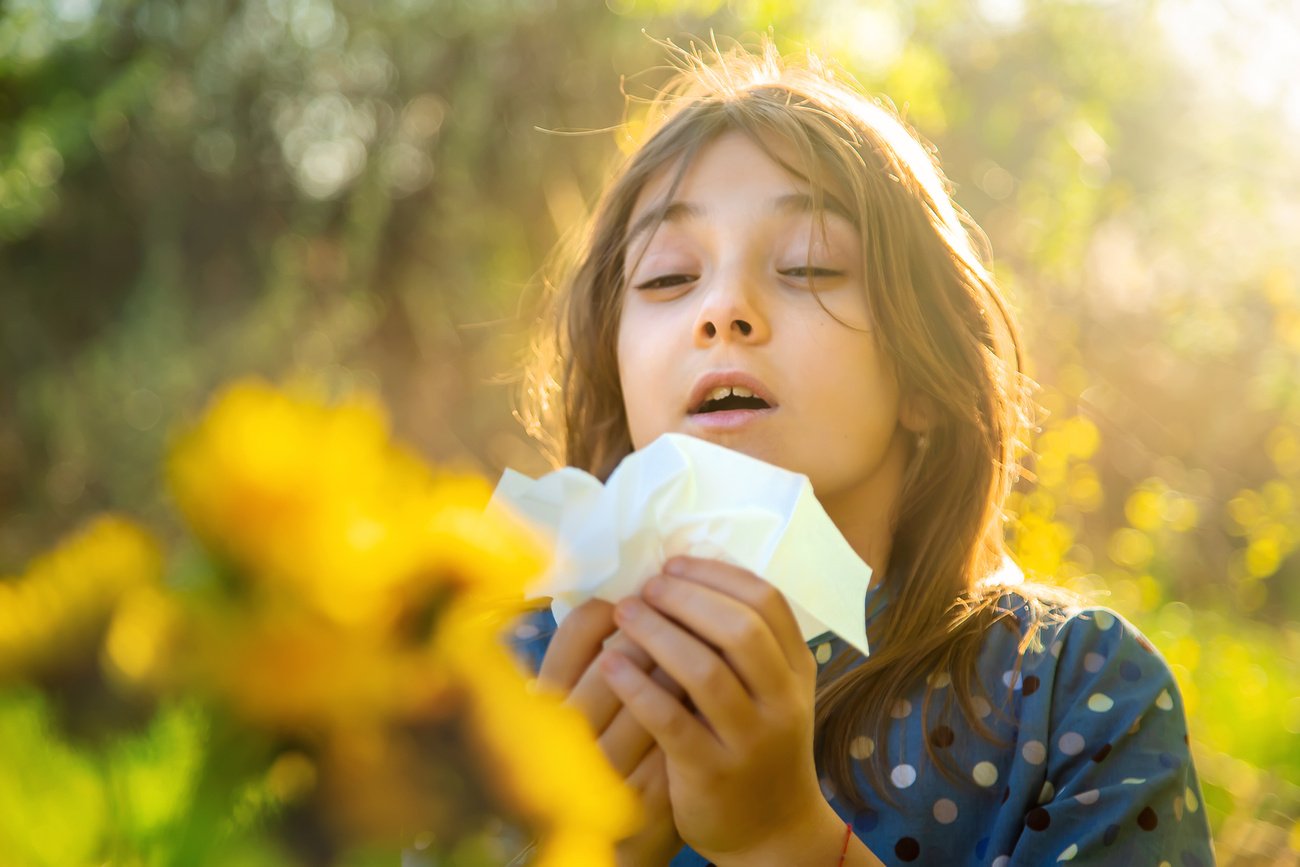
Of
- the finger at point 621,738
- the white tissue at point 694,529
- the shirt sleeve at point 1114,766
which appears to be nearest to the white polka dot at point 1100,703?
the shirt sleeve at point 1114,766

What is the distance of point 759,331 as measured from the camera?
1255 millimetres

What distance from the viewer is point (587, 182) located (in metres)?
4.06

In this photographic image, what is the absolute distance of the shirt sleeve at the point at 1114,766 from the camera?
1.12 meters

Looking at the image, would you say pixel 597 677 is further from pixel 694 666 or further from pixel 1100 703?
pixel 1100 703

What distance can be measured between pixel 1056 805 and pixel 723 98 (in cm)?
101

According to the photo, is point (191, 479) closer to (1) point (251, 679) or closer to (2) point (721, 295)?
(1) point (251, 679)

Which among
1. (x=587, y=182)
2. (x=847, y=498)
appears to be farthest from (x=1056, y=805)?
(x=587, y=182)

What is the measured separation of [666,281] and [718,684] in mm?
758

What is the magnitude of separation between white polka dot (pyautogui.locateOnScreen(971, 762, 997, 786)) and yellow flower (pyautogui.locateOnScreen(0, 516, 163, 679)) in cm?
112

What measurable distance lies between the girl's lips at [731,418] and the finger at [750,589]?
45 cm

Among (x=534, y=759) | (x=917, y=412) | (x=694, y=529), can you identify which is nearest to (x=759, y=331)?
(x=917, y=412)

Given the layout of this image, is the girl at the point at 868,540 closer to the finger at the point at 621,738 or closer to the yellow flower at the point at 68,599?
the finger at the point at 621,738

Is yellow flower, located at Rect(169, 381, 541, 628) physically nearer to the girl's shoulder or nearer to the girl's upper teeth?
the girl's upper teeth

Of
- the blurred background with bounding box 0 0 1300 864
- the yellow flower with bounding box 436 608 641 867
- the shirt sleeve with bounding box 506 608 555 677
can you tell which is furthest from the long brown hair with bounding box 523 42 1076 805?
the blurred background with bounding box 0 0 1300 864
